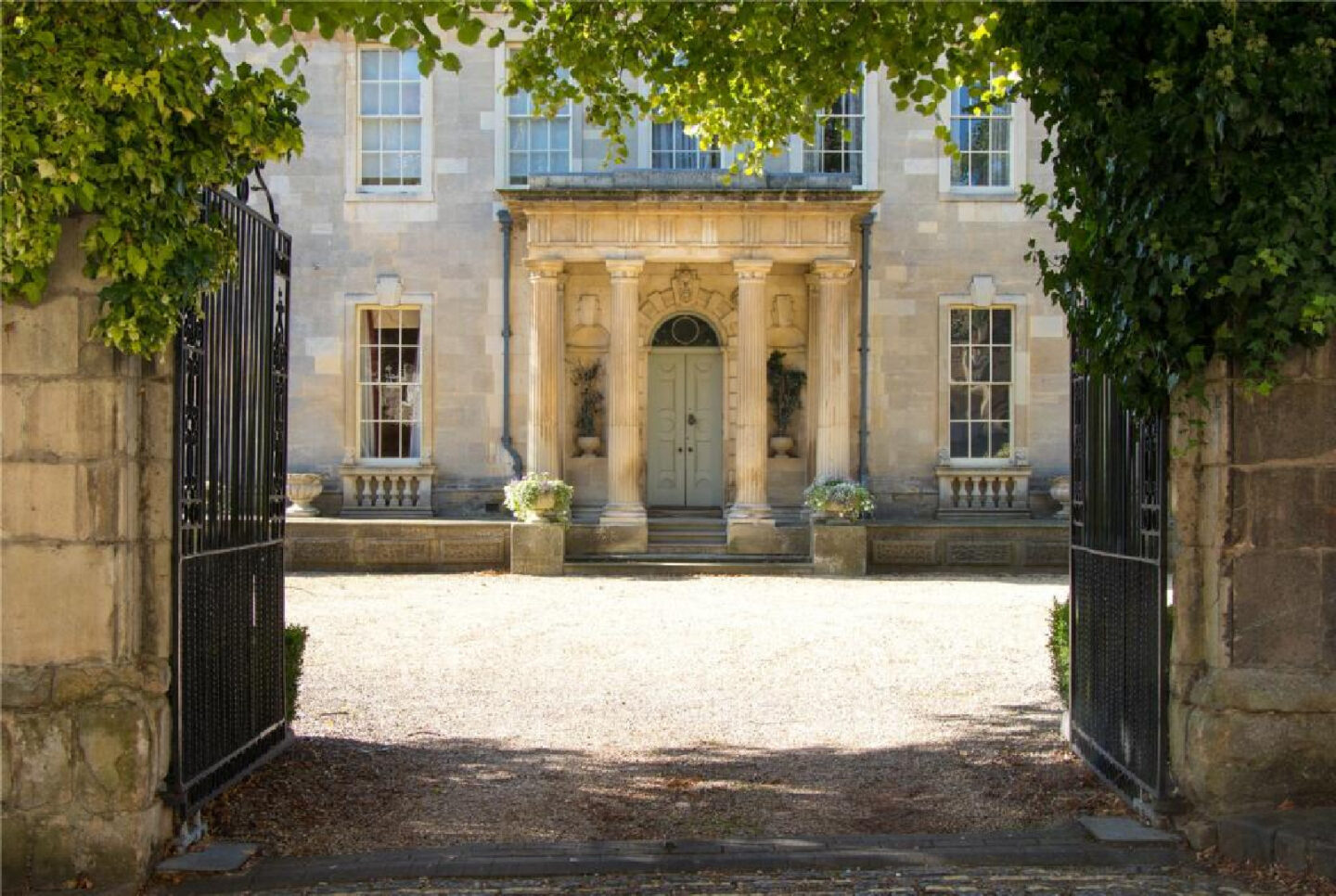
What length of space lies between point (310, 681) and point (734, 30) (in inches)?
213

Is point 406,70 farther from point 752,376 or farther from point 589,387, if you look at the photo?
point 752,376

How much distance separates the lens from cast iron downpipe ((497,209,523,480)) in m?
20.9

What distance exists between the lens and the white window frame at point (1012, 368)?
21000mm

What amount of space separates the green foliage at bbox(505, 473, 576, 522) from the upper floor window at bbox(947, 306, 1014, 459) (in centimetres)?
671

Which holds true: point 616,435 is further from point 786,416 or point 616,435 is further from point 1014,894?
point 1014,894

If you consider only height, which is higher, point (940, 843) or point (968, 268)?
point (968, 268)

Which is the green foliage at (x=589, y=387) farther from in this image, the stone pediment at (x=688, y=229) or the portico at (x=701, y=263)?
the stone pediment at (x=688, y=229)

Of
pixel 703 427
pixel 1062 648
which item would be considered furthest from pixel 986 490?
pixel 1062 648

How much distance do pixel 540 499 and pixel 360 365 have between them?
4.98m

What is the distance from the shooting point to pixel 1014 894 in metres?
4.92

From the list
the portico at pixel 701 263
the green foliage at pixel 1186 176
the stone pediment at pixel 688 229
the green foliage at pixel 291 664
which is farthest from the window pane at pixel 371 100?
the green foliage at pixel 1186 176

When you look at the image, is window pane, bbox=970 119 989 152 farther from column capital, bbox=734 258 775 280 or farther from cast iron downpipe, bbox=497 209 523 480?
cast iron downpipe, bbox=497 209 523 480

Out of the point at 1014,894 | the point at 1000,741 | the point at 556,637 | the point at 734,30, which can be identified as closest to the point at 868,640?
the point at 556,637

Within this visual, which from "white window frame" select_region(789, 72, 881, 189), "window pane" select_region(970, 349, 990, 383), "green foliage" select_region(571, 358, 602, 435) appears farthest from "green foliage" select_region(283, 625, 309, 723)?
"window pane" select_region(970, 349, 990, 383)
